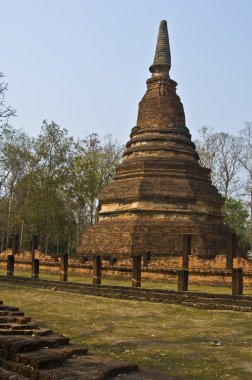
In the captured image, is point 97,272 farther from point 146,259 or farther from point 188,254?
point 146,259

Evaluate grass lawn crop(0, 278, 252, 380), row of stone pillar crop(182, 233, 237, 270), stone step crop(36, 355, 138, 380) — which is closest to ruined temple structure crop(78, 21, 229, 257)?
row of stone pillar crop(182, 233, 237, 270)

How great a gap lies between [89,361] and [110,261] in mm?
15935

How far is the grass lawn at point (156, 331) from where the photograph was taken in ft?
19.4

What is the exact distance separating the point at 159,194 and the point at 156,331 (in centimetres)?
1505

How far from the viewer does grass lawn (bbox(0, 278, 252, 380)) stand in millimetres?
5914

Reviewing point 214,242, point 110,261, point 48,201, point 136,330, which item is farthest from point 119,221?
point 136,330

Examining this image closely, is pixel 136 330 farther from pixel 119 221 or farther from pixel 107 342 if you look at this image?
pixel 119 221

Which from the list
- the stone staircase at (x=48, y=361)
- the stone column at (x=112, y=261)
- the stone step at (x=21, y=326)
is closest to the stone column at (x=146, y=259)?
the stone column at (x=112, y=261)

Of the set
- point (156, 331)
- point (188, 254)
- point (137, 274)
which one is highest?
point (188, 254)

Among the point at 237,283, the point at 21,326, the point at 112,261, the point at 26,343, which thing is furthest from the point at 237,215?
the point at 26,343

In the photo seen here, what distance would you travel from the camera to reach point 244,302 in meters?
11.3

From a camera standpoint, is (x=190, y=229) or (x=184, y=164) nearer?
(x=190, y=229)

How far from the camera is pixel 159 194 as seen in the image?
76.1ft

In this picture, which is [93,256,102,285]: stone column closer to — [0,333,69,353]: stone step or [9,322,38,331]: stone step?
[9,322,38,331]: stone step
